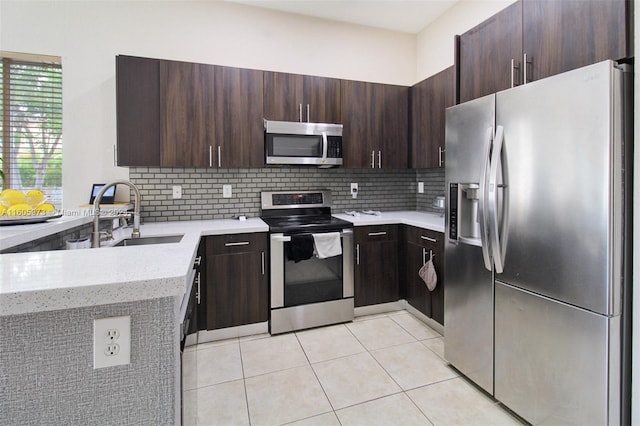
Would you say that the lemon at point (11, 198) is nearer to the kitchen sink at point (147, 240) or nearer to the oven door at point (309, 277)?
the kitchen sink at point (147, 240)

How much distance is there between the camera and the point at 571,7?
5.17 feet

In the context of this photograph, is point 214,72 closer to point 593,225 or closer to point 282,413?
point 282,413

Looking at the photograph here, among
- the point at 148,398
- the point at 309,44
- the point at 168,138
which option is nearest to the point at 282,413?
the point at 148,398

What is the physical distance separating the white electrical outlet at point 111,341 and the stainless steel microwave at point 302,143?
2.24 metres

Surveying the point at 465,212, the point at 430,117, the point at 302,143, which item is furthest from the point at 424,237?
the point at 302,143

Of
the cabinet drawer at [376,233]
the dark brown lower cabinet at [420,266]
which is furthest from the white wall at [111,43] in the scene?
the dark brown lower cabinet at [420,266]

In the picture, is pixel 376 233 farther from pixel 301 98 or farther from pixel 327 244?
pixel 301 98

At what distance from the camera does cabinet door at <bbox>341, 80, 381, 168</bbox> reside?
10.3ft

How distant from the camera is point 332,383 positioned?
2.08 m

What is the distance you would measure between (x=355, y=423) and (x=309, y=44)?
334 cm

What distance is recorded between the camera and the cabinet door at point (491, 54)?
6.17 feet

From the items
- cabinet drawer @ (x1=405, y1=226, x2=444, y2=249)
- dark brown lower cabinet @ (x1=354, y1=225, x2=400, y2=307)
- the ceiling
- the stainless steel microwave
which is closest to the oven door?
dark brown lower cabinet @ (x1=354, y1=225, x2=400, y2=307)

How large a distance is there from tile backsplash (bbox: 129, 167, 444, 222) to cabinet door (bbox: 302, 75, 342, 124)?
591mm

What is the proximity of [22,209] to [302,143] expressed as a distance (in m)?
2.03
